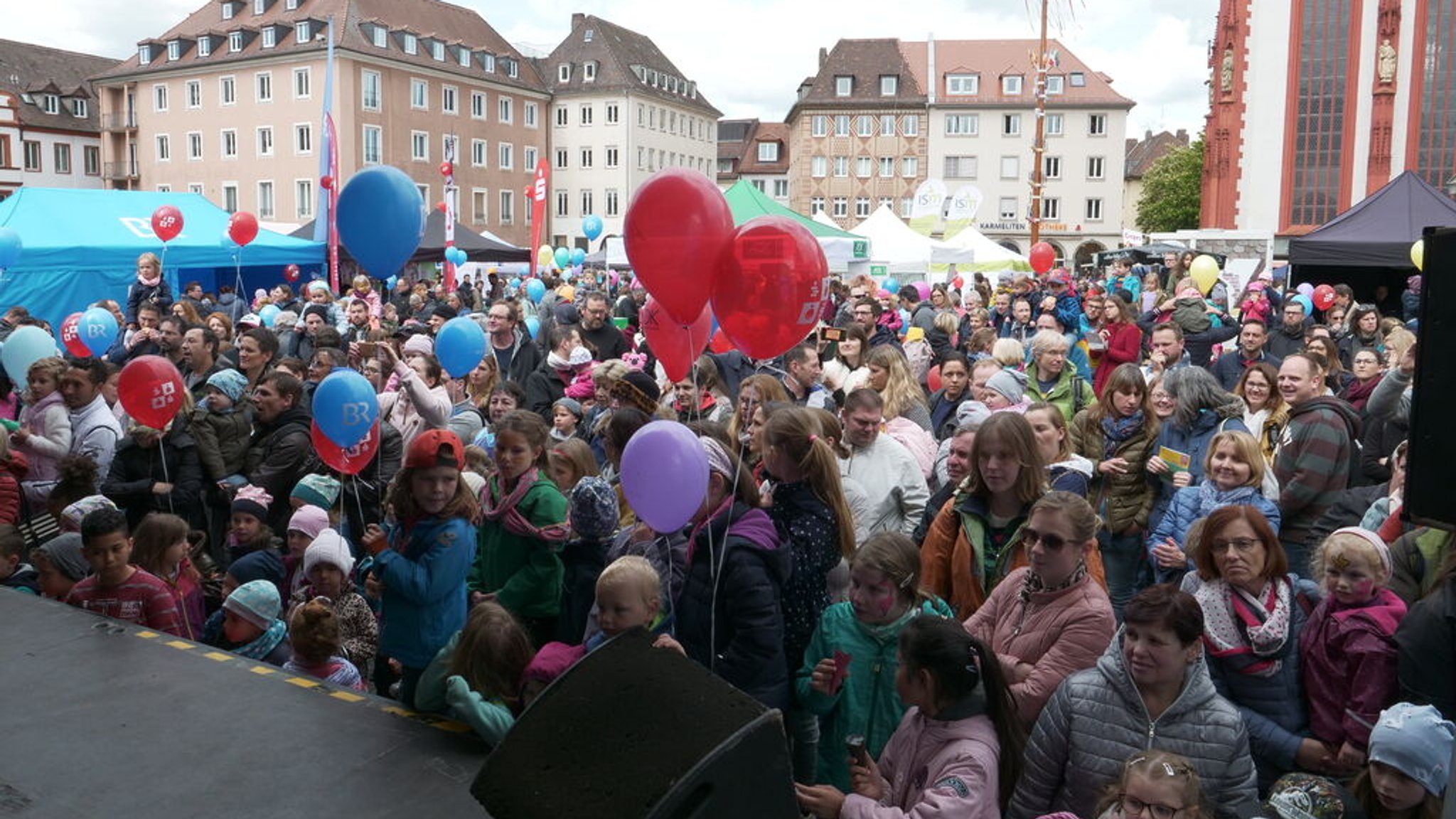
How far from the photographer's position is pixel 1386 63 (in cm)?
4566

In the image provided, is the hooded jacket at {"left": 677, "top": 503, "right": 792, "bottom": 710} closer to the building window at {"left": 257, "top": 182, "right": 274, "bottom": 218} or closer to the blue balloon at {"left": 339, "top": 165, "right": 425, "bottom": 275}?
the blue balloon at {"left": 339, "top": 165, "right": 425, "bottom": 275}

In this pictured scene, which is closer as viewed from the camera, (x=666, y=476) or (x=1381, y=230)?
(x=666, y=476)

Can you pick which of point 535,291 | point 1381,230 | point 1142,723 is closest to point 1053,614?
point 1142,723

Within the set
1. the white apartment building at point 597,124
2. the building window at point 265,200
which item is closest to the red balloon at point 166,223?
the building window at point 265,200

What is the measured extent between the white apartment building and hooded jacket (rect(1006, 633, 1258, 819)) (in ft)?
196

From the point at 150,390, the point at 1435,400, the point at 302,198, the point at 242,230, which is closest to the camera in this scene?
the point at 1435,400

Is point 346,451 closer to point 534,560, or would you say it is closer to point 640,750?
point 534,560

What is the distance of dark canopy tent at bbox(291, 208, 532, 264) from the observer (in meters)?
25.0

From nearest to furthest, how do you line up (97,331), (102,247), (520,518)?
(520,518), (97,331), (102,247)

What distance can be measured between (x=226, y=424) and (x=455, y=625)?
293 cm

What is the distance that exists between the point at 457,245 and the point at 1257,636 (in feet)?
78.7

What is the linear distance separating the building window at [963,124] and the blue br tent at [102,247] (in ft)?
166

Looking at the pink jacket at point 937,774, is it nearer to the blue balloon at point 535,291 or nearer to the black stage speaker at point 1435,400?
the black stage speaker at point 1435,400

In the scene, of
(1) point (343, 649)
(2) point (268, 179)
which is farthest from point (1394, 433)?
(2) point (268, 179)
